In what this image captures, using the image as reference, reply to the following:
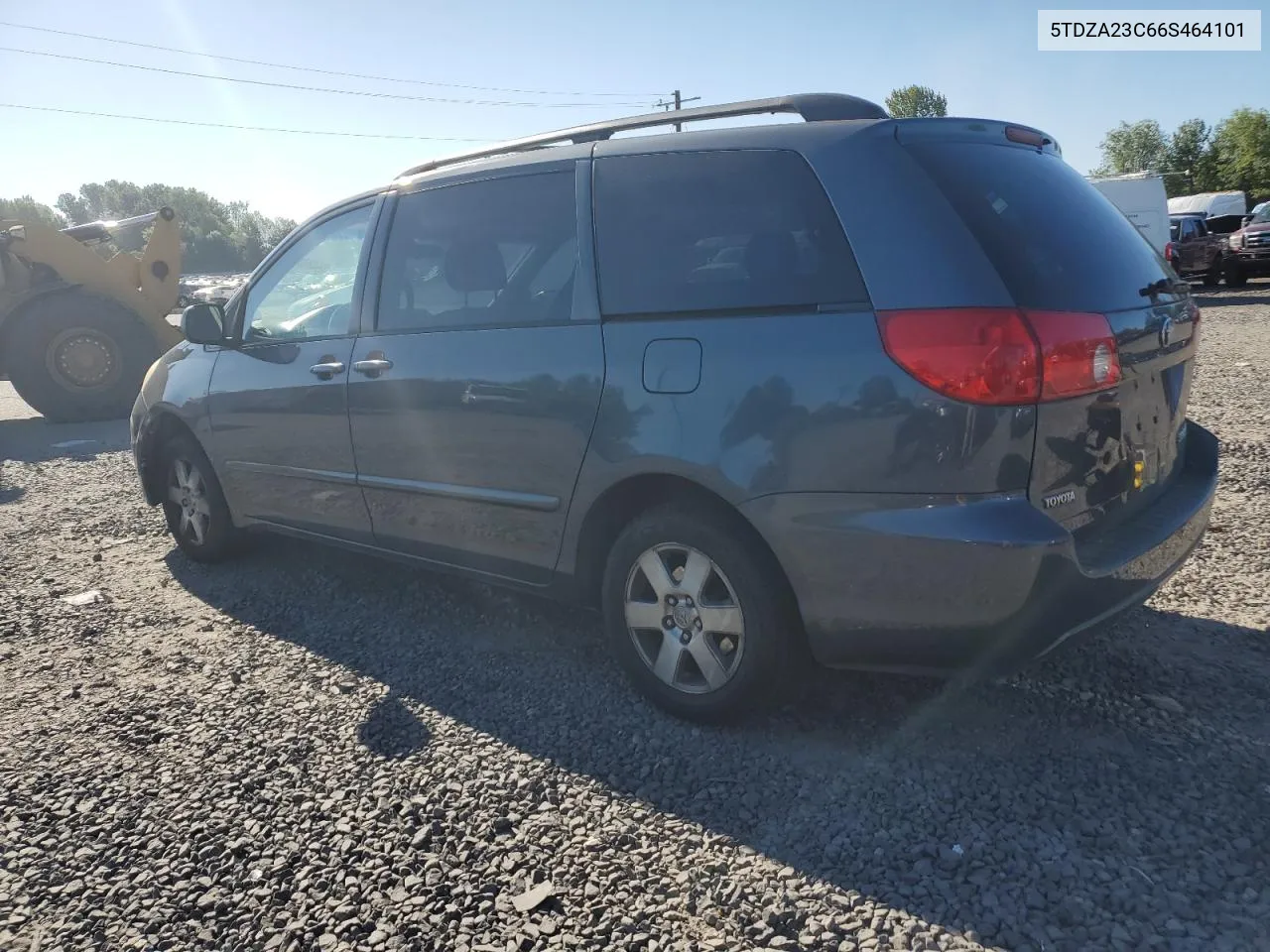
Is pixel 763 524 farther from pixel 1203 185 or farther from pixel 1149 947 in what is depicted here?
pixel 1203 185

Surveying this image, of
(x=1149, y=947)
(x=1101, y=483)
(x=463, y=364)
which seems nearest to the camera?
(x=1149, y=947)

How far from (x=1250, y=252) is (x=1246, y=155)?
43.1m

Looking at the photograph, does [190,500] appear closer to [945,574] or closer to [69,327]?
[945,574]

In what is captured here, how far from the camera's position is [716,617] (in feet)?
9.47

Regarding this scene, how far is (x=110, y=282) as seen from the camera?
11336 mm

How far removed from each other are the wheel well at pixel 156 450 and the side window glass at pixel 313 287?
85cm

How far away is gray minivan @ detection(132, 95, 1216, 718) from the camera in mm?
2430

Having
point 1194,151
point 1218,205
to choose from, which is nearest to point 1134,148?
point 1194,151

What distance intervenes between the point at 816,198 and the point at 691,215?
44 cm

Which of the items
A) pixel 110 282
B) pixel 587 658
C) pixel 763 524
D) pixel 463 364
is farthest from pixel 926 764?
pixel 110 282

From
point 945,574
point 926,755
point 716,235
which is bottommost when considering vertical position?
point 926,755

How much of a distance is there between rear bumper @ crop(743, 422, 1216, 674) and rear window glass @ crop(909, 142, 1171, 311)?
1.99ft

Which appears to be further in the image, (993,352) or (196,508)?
(196,508)

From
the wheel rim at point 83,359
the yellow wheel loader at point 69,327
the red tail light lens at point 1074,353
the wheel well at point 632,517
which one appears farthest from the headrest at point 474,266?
the wheel rim at point 83,359
